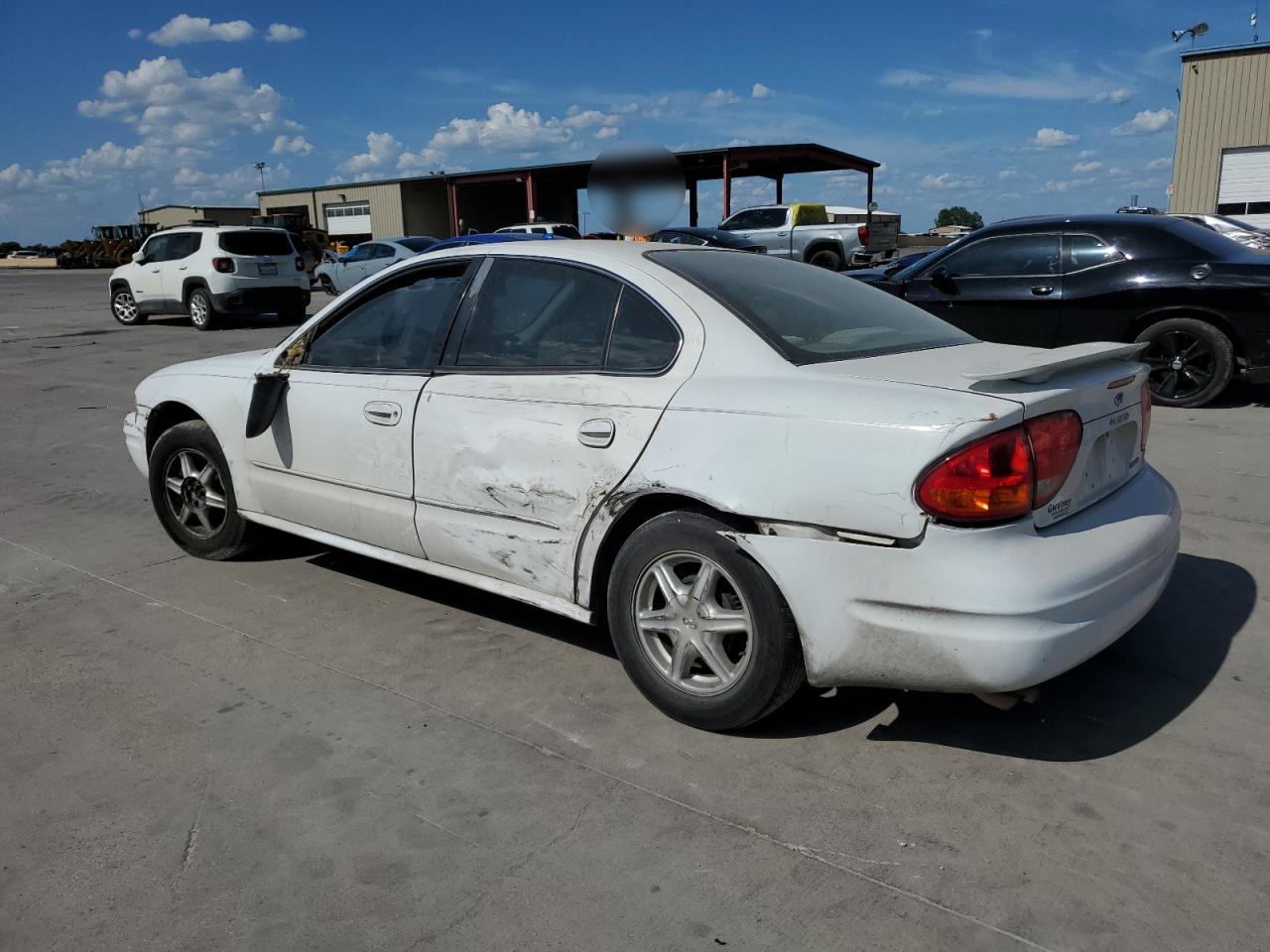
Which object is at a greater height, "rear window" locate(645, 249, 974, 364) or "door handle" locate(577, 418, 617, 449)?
"rear window" locate(645, 249, 974, 364)

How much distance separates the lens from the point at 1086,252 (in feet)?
28.3

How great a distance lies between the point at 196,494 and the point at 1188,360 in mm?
7560

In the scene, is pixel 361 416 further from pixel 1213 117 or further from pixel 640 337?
pixel 1213 117

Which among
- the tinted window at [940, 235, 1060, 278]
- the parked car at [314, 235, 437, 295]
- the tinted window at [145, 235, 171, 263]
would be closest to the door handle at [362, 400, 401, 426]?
the tinted window at [940, 235, 1060, 278]

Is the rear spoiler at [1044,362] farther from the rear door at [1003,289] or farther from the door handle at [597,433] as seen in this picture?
the rear door at [1003,289]

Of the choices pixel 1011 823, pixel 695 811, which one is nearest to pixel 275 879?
pixel 695 811

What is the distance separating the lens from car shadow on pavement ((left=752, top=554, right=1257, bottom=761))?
10.3ft

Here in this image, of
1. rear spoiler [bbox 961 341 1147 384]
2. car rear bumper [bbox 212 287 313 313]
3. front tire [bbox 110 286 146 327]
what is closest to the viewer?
rear spoiler [bbox 961 341 1147 384]

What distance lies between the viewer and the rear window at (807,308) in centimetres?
334

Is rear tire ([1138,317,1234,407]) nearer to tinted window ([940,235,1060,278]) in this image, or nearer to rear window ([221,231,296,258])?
tinted window ([940,235,1060,278])

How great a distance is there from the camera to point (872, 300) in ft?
13.2

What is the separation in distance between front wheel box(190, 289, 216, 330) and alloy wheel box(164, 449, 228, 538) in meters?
13.8

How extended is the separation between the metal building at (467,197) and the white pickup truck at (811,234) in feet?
38.2

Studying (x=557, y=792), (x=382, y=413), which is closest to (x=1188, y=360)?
(x=382, y=413)
